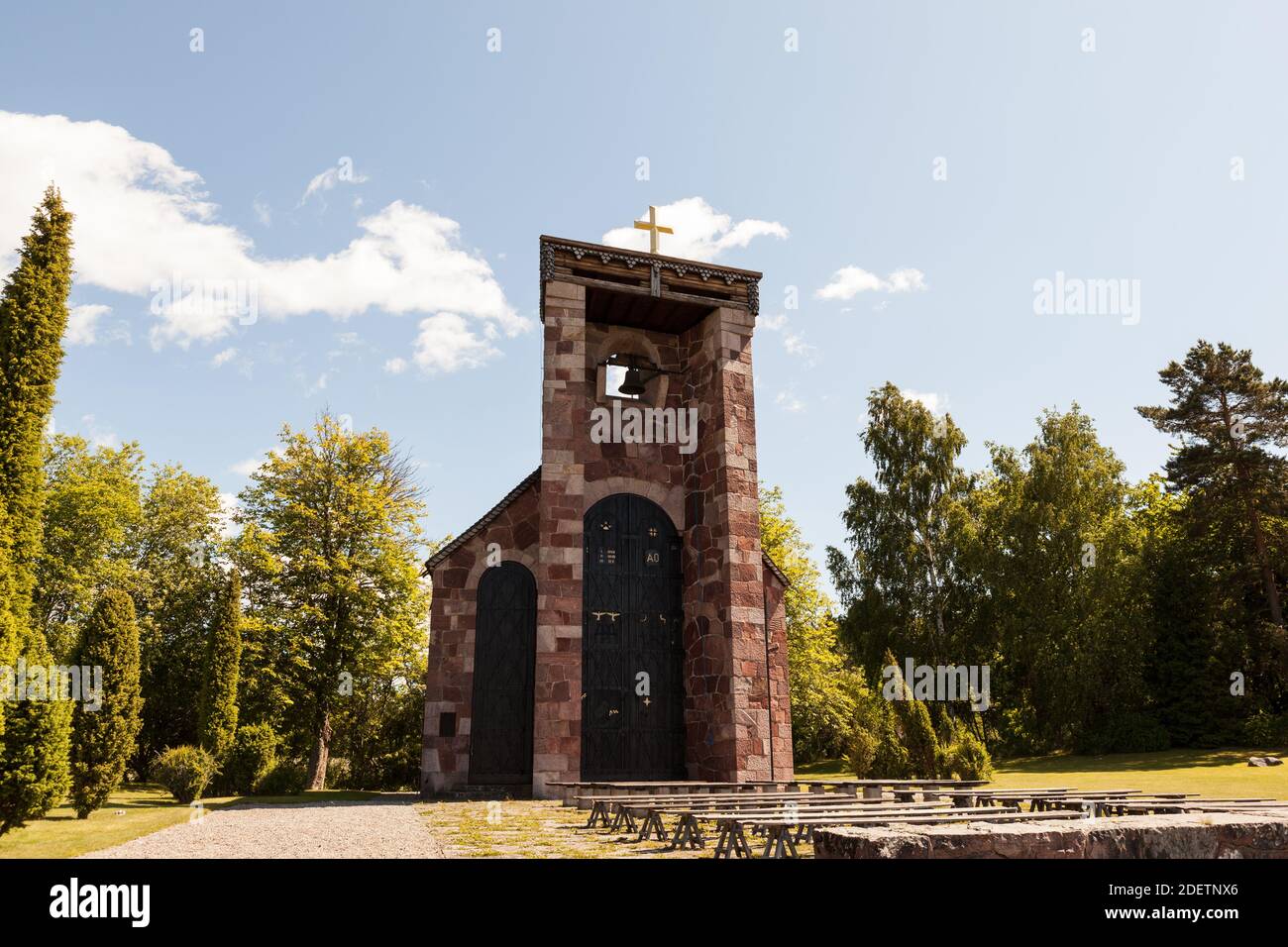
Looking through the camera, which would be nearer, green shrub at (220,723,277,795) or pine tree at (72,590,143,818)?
pine tree at (72,590,143,818)

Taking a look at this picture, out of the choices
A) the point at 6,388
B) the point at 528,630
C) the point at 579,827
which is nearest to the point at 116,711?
the point at 6,388

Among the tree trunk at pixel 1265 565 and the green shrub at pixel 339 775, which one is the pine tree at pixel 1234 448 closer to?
the tree trunk at pixel 1265 565

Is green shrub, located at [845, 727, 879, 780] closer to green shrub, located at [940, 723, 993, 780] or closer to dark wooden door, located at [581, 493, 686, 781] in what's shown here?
green shrub, located at [940, 723, 993, 780]

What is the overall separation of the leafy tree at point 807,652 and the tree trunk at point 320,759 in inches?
660

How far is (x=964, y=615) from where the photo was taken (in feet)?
115

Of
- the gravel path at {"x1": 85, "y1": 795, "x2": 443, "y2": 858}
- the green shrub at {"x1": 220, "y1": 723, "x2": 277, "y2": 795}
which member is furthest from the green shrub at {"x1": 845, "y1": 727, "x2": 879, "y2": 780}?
the green shrub at {"x1": 220, "y1": 723, "x2": 277, "y2": 795}

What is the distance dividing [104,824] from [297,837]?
6054 millimetres

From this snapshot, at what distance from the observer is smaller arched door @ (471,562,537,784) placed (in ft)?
50.1

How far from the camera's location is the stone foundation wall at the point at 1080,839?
4.48 meters

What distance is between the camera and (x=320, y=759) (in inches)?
1011

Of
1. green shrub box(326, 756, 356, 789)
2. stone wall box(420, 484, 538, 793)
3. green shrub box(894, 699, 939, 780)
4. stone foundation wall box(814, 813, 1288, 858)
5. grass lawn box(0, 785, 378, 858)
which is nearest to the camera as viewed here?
stone foundation wall box(814, 813, 1288, 858)

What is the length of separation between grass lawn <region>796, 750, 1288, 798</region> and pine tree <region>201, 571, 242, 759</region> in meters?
18.4
